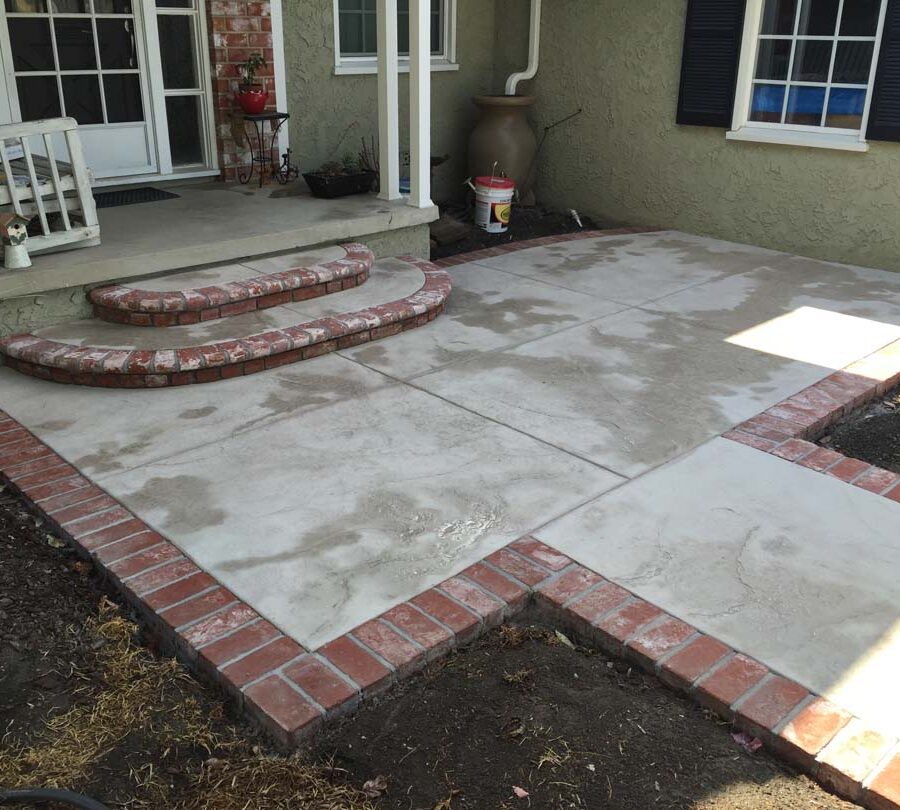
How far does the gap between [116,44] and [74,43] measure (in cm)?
28

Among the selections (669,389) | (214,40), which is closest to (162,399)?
(669,389)

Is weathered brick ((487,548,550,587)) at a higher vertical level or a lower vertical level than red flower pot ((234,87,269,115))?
lower

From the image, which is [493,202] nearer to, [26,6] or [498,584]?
[26,6]

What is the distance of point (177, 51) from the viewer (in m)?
6.08

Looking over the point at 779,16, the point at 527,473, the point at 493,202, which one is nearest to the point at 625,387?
the point at 527,473

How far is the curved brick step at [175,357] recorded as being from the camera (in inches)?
157

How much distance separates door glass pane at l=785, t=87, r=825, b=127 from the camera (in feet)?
20.7

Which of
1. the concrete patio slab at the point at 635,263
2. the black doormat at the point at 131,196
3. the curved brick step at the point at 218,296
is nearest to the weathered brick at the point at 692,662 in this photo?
the curved brick step at the point at 218,296

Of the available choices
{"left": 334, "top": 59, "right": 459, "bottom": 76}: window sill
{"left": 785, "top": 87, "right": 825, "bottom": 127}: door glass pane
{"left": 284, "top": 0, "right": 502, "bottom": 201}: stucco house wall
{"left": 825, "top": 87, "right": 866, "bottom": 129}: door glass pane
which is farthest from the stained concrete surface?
{"left": 334, "top": 59, "right": 459, "bottom": 76}: window sill

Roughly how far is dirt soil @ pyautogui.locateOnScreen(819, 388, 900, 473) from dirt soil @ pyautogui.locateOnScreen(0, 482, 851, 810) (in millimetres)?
1834

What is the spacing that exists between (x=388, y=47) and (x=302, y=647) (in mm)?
4375

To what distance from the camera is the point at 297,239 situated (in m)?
5.16

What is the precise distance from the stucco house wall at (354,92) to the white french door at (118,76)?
2.41 ft

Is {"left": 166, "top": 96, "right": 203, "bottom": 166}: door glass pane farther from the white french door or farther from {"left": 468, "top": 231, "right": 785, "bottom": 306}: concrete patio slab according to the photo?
{"left": 468, "top": 231, "right": 785, "bottom": 306}: concrete patio slab
